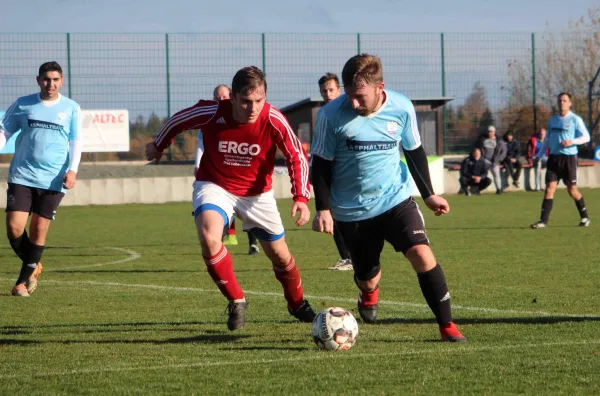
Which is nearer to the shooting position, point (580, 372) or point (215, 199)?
point (580, 372)

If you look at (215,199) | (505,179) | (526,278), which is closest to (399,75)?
(505,179)

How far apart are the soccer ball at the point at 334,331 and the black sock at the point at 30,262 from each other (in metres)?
4.09

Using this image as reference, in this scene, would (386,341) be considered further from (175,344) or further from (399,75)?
(399,75)

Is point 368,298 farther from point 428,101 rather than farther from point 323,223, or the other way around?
point 428,101

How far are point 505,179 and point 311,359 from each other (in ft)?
84.1

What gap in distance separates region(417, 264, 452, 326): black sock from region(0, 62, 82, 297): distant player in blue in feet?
13.3

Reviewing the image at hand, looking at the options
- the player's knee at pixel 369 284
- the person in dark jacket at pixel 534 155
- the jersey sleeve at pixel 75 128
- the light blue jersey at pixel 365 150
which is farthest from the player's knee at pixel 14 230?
the person in dark jacket at pixel 534 155

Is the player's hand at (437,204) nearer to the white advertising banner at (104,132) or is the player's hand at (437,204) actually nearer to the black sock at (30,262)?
the black sock at (30,262)

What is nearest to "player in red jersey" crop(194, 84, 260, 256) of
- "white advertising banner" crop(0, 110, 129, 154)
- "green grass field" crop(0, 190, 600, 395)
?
"green grass field" crop(0, 190, 600, 395)

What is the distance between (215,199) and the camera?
281 inches

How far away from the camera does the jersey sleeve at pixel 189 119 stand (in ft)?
23.6

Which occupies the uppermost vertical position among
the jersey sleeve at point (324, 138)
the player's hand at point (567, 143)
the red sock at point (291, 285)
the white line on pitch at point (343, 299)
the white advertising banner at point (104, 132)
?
the white advertising banner at point (104, 132)

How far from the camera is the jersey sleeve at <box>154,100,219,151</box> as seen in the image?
7.20m

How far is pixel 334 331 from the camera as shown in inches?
244
